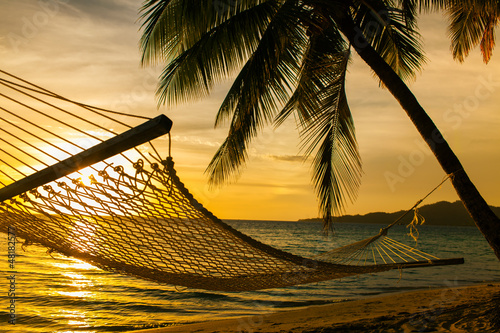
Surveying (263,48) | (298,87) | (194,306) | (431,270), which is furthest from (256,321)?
(431,270)

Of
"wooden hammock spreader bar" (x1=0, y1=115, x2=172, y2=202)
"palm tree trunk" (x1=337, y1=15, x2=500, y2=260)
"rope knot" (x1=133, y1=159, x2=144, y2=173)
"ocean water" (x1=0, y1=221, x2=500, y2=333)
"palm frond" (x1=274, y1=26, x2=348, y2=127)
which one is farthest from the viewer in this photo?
"ocean water" (x1=0, y1=221, x2=500, y2=333)

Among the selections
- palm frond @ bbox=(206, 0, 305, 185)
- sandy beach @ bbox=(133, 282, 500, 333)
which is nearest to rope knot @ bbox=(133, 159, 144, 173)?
palm frond @ bbox=(206, 0, 305, 185)

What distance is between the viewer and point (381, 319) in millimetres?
3869

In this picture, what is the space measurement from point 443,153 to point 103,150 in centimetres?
236

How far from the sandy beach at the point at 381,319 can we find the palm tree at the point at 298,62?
100 cm

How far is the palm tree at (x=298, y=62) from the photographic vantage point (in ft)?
9.61

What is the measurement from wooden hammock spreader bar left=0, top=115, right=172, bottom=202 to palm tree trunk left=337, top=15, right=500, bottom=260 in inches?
87.0

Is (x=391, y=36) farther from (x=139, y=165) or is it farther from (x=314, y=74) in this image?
(x=139, y=165)

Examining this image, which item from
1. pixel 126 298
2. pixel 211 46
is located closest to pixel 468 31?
pixel 211 46

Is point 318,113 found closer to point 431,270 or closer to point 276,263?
point 276,263

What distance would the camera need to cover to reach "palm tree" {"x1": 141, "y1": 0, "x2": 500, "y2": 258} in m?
2.93

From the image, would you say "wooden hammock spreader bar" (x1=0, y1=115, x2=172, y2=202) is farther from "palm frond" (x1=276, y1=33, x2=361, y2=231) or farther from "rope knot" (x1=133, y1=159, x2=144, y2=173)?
"palm frond" (x1=276, y1=33, x2=361, y2=231)

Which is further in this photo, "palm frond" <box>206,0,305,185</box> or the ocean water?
the ocean water

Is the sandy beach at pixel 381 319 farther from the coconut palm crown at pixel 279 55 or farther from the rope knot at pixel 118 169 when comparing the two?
the rope knot at pixel 118 169
